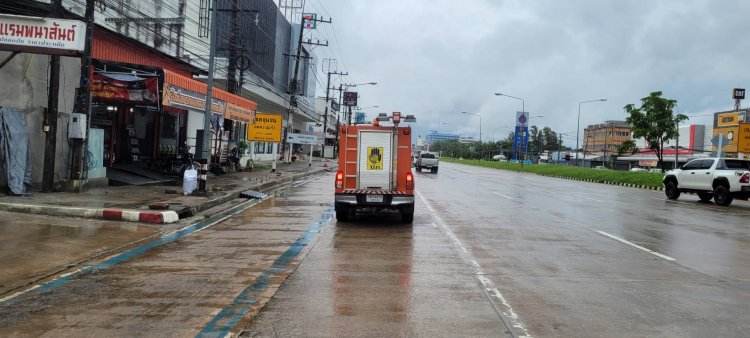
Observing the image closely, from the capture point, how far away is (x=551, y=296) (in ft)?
20.7

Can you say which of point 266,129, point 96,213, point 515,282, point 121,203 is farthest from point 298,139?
point 515,282

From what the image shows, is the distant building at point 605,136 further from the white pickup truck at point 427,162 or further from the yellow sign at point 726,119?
the white pickup truck at point 427,162

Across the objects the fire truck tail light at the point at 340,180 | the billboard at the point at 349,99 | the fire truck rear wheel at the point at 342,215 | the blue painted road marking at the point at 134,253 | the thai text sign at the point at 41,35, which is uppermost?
the billboard at the point at 349,99

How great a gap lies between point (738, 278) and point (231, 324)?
22.6ft

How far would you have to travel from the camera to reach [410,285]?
6719 mm

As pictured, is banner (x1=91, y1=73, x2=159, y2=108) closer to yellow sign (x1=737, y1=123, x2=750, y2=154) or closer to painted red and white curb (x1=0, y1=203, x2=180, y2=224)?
painted red and white curb (x1=0, y1=203, x2=180, y2=224)

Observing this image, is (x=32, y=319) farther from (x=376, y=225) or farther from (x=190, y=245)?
(x=376, y=225)

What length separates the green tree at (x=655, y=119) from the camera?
38.8m

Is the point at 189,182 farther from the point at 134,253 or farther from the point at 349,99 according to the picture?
the point at 349,99

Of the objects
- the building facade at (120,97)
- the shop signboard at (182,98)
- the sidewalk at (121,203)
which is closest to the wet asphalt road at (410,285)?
the sidewalk at (121,203)

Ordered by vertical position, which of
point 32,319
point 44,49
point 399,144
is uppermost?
point 44,49

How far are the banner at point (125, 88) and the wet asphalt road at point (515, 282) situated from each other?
9.28 m

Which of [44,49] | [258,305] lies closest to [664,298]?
[258,305]

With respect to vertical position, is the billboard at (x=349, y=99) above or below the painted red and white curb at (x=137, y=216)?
above
